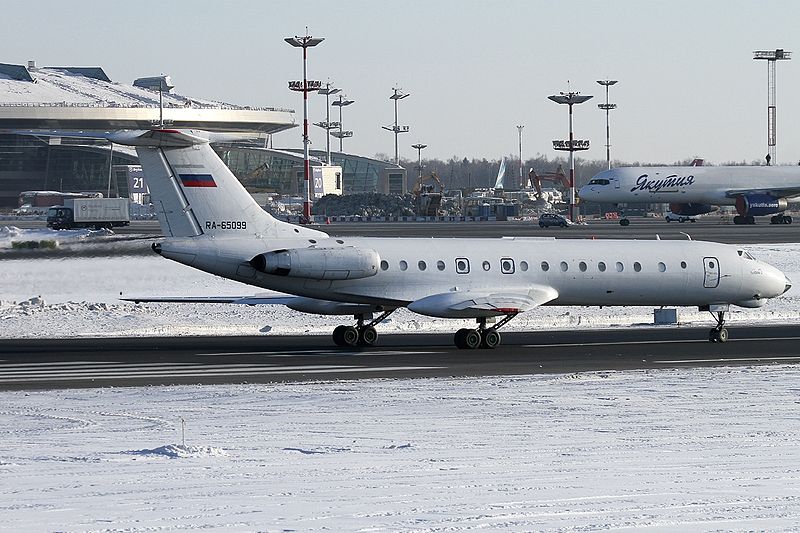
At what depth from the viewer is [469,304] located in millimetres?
25703

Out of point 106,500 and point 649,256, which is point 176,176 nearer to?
point 649,256

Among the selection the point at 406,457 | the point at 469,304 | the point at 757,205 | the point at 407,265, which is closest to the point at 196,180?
the point at 407,265

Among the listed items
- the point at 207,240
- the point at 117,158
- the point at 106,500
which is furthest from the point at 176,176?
the point at 117,158

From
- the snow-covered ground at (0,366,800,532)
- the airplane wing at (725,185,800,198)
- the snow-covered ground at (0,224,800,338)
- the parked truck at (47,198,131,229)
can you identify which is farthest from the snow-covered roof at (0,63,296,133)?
the snow-covered ground at (0,366,800,532)

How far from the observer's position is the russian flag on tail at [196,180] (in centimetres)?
2452

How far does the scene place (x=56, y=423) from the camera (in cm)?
1506

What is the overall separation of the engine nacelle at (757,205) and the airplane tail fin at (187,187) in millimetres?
63274

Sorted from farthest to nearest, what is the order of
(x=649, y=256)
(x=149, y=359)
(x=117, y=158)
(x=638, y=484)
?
(x=117, y=158) → (x=649, y=256) → (x=149, y=359) → (x=638, y=484)

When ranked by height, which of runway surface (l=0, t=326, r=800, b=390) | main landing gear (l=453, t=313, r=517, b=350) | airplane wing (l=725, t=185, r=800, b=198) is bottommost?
runway surface (l=0, t=326, r=800, b=390)

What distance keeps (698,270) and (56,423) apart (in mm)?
18150

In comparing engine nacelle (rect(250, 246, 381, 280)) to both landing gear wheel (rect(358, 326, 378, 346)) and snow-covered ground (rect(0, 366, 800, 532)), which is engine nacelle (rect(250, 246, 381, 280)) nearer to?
landing gear wheel (rect(358, 326, 378, 346))

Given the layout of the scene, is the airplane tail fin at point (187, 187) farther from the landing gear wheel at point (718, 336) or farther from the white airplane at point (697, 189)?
the white airplane at point (697, 189)

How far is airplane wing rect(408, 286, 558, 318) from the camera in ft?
84.1

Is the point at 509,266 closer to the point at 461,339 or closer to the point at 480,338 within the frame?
the point at 480,338
